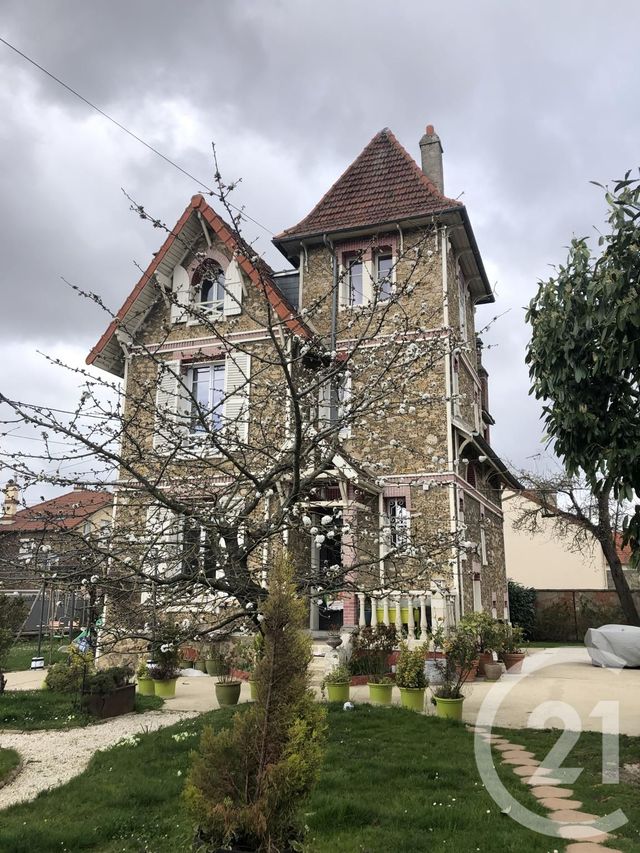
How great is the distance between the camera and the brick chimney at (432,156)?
686 inches

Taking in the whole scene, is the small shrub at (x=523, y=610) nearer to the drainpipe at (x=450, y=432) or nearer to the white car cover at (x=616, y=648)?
the white car cover at (x=616, y=648)

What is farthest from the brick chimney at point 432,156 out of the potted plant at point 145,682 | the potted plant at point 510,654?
the potted plant at point 145,682

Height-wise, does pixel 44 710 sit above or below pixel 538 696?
below

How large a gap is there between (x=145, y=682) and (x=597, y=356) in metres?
8.97

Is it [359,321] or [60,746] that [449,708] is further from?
[359,321]

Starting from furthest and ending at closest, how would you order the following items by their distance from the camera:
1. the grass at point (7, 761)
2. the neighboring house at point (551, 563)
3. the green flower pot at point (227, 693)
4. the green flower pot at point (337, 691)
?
the neighboring house at point (551, 563), the green flower pot at point (227, 693), the green flower pot at point (337, 691), the grass at point (7, 761)

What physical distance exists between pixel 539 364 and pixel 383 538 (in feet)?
8.03

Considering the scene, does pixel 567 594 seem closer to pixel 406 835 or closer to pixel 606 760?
pixel 606 760

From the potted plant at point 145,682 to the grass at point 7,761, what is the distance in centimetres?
382

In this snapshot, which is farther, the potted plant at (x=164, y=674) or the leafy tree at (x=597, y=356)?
the potted plant at (x=164, y=674)

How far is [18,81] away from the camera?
24.7 feet

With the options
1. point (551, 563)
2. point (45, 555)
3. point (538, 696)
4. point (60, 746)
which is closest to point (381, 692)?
point (538, 696)

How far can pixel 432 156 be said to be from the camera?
696 inches

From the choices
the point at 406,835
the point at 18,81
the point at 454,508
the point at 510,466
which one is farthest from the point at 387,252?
the point at 406,835
